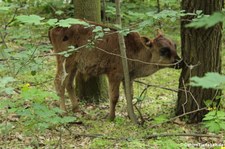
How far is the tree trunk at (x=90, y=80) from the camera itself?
7336mm

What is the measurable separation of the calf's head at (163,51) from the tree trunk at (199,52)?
48cm

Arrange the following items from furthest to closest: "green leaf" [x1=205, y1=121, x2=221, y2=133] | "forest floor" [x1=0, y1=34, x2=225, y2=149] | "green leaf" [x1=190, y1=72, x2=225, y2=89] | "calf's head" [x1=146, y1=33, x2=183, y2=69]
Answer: "calf's head" [x1=146, y1=33, x2=183, y2=69] → "forest floor" [x1=0, y1=34, x2=225, y2=149] → "green leaf" [x1=205, y1=121, x2=221, y2=133] → "green leaf" [x1=190, y1=72, x2=225, y2=89]

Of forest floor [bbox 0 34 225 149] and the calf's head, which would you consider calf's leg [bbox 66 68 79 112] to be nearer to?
forest floor [bbox 0 34 225 149]

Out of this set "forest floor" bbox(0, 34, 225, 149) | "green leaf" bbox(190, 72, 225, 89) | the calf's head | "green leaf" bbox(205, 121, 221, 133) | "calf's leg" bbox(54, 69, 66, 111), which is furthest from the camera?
"calf's leg" bbox(54, 69, 66, 111)

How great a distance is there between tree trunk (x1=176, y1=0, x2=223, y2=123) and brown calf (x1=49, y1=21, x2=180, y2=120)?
64cm

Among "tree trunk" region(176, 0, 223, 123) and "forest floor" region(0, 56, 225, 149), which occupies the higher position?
"tree trunk" region(176, 0, 223, 123)

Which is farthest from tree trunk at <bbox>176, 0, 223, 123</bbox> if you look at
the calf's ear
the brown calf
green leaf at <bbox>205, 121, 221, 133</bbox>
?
green leaf at <bbox>205, 121, 221, 133</bbox>

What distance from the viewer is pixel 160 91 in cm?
864

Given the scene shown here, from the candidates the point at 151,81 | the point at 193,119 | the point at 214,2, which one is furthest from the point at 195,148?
the point at 151,81

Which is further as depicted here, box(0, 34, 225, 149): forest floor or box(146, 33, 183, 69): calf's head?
box(146, 33, 183, 69): calf's head

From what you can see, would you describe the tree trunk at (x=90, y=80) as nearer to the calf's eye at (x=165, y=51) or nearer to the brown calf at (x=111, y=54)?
the brown calf at (x=111, y=54)

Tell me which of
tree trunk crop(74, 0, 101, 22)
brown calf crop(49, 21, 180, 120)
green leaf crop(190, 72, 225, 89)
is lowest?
brown calf crop(49, 21, 180, 120)

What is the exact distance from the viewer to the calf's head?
6621 millimetres

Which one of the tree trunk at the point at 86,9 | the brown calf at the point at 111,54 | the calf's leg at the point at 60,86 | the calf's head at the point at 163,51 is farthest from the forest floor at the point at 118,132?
the tree trunk at the point at 86,9
